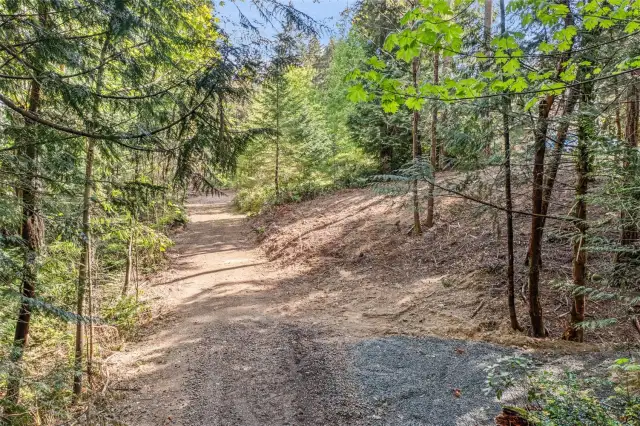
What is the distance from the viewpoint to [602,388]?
13.5 ft

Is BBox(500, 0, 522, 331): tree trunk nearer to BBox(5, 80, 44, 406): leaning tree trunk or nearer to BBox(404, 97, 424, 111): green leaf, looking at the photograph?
BBox(404, 97, 424, 111): green leaf

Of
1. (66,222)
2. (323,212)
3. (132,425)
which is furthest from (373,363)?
(323,212)

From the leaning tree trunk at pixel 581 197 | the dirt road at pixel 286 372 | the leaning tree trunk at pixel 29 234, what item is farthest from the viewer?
the dirt road at pixel 286 372

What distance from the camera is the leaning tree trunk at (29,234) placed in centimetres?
457

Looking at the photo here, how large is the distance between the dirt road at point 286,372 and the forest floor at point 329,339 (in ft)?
0.07

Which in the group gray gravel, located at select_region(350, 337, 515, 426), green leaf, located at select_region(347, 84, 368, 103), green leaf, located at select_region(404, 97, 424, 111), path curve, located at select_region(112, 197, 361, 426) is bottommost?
path curve, located at select_region(112, 197, 361, 426)

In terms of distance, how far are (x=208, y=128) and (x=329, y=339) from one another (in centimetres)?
463

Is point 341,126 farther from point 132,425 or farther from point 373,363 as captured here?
point 132,425

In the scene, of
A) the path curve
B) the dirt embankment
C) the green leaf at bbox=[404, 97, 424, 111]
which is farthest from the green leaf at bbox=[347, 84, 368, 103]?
the path curve

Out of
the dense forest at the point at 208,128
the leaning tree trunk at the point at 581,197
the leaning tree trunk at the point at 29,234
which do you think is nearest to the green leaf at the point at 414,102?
the dense forest at the point at 208,128

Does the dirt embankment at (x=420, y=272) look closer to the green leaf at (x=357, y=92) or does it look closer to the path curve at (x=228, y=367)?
the path curve at (x=228, y=367)

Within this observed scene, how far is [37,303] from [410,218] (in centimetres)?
1139

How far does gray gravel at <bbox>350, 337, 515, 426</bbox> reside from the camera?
4348mm

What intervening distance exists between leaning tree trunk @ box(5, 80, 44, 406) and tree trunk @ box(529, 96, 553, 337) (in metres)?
6.90
